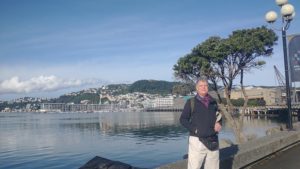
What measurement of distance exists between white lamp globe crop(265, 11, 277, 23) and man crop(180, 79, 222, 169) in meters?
10.7

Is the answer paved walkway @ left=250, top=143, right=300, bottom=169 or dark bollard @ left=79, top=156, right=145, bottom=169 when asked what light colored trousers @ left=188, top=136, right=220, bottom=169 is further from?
paved walkway @ left=250, top=143, right=300, bottom=169

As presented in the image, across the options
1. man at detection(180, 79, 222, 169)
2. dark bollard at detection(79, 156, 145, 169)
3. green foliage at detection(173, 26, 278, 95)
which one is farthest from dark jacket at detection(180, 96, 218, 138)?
green foliage at detection(173, 26, 278, 95)

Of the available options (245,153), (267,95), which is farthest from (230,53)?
(267,95)

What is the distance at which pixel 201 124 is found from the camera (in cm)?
606

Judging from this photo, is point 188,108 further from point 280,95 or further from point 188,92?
point 280,95

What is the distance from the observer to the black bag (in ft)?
19.9

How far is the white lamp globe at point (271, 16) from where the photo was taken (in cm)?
1573

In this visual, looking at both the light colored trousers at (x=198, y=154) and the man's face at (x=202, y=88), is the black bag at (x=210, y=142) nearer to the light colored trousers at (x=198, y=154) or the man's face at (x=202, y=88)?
the light colored trousers at (x=198, y=154)

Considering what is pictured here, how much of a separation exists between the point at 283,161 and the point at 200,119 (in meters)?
4.83

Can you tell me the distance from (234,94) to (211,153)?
153m

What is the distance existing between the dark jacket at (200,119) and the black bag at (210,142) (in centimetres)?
6

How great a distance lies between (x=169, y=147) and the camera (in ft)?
137

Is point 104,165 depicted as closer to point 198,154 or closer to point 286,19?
point 198,154

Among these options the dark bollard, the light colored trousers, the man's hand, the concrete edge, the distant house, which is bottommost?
the concrete edge
